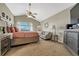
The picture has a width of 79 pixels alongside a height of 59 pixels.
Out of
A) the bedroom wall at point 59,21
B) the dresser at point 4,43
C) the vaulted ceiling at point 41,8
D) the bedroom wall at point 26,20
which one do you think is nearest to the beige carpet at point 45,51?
the dresser at point 4,43

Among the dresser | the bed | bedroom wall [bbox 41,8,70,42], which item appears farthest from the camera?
the bed

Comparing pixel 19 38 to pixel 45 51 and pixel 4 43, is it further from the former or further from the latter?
pixel 45 51

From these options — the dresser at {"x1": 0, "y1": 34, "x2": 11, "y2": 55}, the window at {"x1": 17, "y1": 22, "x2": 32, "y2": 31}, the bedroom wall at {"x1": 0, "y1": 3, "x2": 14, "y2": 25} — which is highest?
the bedroom wall at {"x1": 0, "y1": 3, "x2": 14, "y2": 25}

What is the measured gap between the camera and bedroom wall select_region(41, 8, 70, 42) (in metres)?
2.45

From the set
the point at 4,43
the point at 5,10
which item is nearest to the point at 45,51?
the point at 4,43

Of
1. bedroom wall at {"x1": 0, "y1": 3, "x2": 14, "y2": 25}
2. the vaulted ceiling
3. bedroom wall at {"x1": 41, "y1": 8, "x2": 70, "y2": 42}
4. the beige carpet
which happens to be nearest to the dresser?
the beige carpet

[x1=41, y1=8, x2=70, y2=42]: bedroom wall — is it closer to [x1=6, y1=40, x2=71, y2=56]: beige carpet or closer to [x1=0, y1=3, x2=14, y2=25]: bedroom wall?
[x1=6, y1=40, x2=71, y2=56]: beige carpet

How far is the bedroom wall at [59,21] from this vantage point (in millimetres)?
2445

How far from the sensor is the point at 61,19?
2.49 m

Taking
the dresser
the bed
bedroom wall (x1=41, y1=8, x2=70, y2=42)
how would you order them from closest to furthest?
the dresser, bedroom wall (x1=41, y1=8, x2=70, y2=42), the bed

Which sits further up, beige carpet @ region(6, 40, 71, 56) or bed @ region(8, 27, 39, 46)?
bed @ region(8, 27, 39, 46)

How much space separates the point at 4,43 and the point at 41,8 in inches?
50.0

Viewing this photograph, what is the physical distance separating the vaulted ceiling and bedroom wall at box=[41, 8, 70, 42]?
0.10 meters

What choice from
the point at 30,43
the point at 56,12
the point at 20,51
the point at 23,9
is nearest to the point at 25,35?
the point at 30,43
